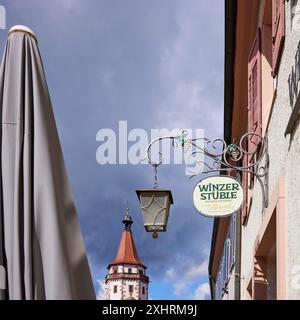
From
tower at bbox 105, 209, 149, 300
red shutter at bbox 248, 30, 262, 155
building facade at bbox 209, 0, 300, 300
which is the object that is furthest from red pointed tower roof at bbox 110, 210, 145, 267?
red shutter at bbox 248, 30, 262, 155

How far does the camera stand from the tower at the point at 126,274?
10375cm

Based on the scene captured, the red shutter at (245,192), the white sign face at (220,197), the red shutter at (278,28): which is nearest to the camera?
the red shutter at (278,28)

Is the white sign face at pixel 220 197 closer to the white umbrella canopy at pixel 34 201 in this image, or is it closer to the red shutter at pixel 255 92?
the red shutter at pixel 255 92

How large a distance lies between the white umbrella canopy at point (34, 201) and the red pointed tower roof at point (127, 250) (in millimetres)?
100612

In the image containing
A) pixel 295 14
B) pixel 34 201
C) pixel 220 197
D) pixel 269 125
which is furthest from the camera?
pixel 220 197

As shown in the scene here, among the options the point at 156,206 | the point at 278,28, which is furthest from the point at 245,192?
the point at 278,28

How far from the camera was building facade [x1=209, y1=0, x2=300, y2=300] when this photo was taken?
559 cm

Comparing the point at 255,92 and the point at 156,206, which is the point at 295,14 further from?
the point at 255,92

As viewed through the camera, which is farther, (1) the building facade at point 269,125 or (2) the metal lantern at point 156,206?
(2) the metal lantern at point 156,206

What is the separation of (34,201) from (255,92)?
5687 millimetres

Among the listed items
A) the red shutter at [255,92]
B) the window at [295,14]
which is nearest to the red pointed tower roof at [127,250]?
the red shutter at [255,92]

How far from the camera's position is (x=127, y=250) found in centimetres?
10494

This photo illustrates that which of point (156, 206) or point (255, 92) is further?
point (255, 92)
